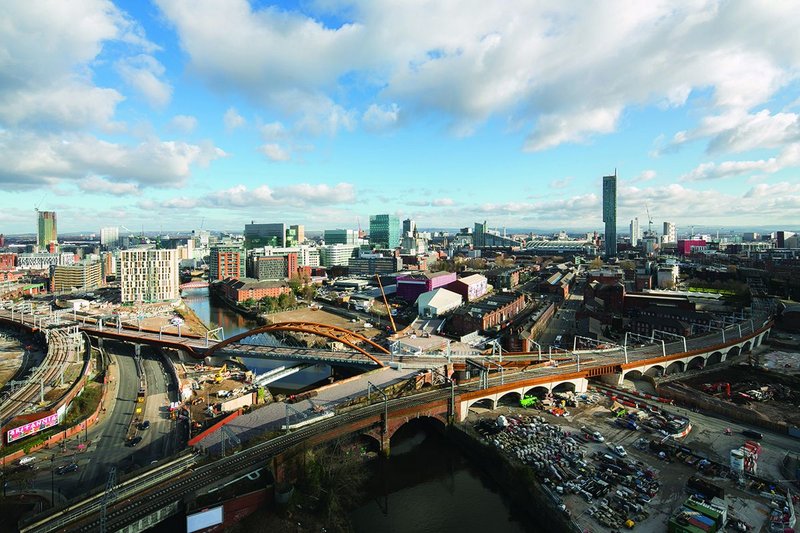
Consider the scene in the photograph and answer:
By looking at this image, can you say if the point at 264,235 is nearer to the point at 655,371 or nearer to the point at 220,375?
the point at 220,375

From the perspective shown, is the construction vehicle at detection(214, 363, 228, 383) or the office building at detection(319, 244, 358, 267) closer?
the construction vehicle at detection(214, 363, 228, 383)

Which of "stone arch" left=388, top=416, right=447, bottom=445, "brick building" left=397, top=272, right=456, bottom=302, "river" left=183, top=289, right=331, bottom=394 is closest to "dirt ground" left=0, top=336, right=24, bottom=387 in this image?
"river" left=183, top=289, right=331, bottom=394

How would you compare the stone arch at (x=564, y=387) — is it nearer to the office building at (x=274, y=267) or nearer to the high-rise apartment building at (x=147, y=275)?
the high-rise apartment building at (x=147, y=275)

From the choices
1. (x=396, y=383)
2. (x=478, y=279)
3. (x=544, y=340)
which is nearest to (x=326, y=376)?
(x=396, y=383)

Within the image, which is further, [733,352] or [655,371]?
[733,352]

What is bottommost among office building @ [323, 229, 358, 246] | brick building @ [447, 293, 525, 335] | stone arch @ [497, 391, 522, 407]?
stone arch @ [497, 391, 522, 407]

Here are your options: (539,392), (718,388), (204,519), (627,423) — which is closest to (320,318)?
(539,392)

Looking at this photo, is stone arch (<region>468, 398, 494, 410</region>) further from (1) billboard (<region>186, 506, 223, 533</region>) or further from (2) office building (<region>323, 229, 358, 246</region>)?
(2) office building (<region>323, 229, 358, 246</region>)
